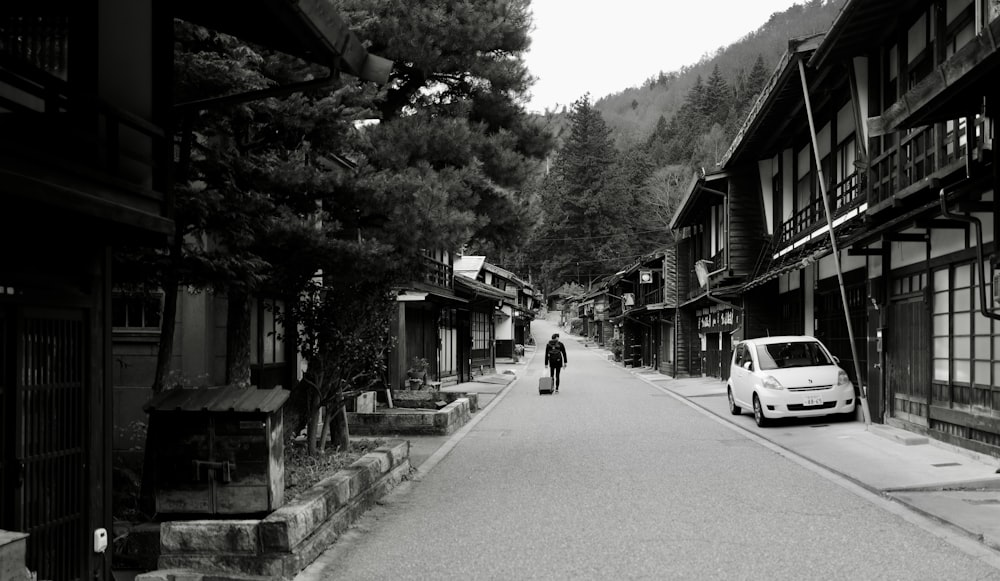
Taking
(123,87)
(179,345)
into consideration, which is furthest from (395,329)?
(123,87)

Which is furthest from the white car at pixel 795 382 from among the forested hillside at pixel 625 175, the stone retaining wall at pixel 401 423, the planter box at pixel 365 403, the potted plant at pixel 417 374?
the forested hillside at pixel 625 175

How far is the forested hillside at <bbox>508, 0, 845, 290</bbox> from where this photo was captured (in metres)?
76.2

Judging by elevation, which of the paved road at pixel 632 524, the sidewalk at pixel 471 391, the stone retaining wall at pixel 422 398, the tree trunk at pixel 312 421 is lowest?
the sidewalk at pixel 471 391

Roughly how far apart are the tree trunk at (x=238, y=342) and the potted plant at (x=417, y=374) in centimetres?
1357

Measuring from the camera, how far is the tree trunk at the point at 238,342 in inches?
350

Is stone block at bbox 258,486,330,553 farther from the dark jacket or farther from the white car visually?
the dark jacket

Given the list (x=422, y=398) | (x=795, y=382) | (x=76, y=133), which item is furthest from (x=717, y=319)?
(x=76, y=133)

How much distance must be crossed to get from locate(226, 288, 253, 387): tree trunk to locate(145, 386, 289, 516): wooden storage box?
2332 mm

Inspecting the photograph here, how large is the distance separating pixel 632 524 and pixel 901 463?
528 centimetres

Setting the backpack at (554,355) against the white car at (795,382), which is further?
the backpack at (554,355)

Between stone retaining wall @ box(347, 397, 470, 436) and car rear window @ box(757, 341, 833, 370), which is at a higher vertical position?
car rear window @ box(757, 341, 833, 370)

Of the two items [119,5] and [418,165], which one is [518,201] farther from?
[119,5]

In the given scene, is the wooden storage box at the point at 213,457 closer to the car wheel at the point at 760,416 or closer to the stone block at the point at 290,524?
the stone block at the point at 290,524

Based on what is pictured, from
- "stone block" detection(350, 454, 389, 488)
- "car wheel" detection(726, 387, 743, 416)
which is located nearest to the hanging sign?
"car wheel" detection(726, 387, 743, 416)
